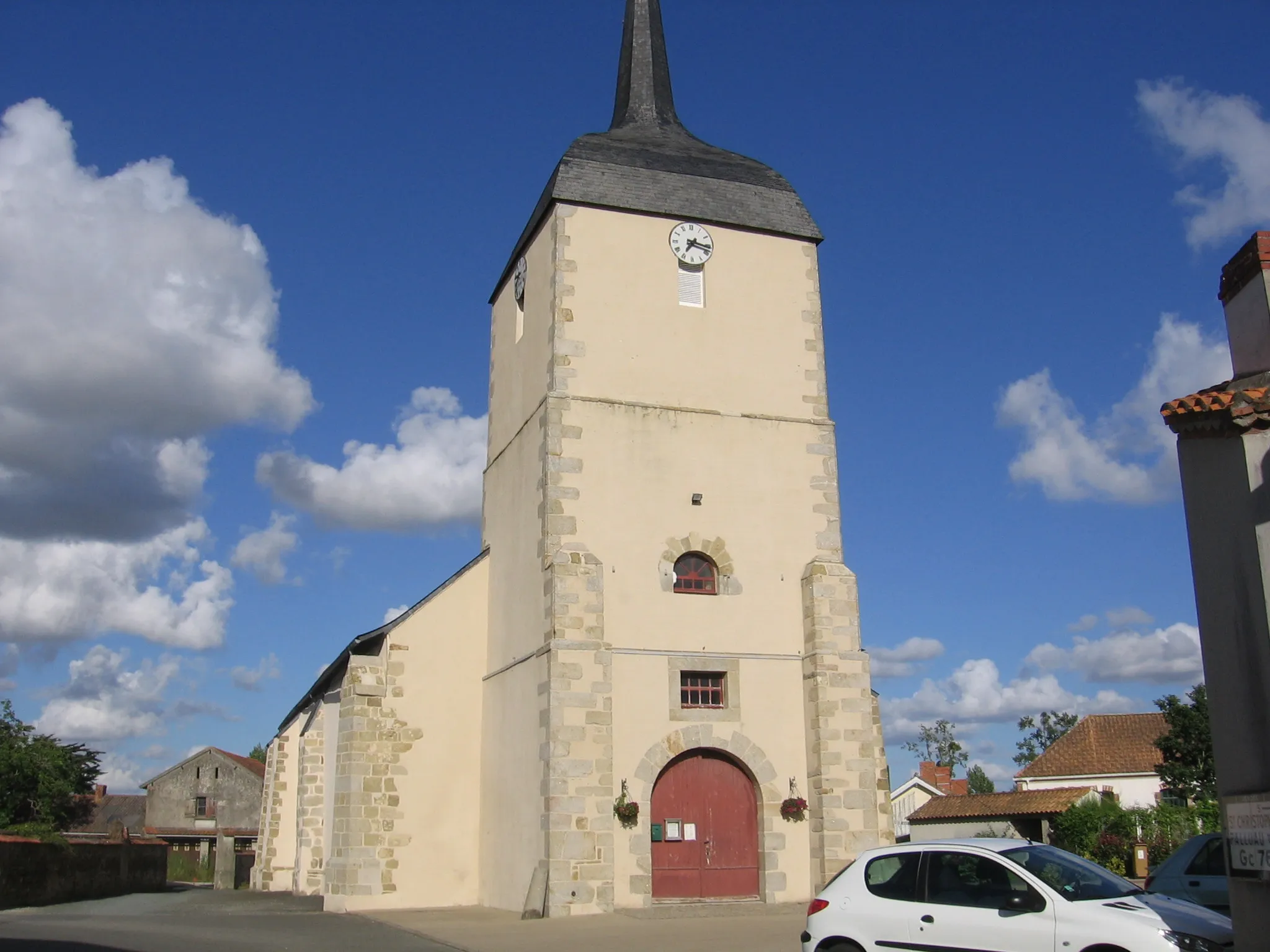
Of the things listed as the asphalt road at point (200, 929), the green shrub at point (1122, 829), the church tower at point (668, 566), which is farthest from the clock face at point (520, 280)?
the green shrub at point (1122, 829)

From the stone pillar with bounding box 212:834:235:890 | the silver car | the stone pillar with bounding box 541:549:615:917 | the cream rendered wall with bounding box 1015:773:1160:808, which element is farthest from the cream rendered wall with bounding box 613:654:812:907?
the cream rendered wall with bounding box 1015:773:1160:808

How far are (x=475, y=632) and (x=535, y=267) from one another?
6.21m

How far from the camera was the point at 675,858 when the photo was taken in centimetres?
1633

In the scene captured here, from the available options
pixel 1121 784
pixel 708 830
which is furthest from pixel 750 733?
pixel 1121 784

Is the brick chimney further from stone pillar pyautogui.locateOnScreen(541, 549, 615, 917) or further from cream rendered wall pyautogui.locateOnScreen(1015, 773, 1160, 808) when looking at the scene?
stone pillar pyautogui.locateOnScreen(541, 549, 615, 917)

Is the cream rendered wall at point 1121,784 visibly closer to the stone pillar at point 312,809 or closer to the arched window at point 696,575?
the stone pillar at point 312,809

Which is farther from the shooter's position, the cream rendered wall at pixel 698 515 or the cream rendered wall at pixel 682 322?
the cream rendered wall at pixel 682 322

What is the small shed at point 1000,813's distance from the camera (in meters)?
33.3

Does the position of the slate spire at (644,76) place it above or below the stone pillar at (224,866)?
above

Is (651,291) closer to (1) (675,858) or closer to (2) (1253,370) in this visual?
(1) (675,858)

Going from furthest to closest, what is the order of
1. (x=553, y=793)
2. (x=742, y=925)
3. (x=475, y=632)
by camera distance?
1. (x=475, y=632)
2. (x=553, y=793)
3. (x=742, y=925)

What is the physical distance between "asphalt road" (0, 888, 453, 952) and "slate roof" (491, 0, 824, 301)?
1120 centimetres

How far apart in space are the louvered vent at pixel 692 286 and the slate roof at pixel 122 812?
52.1 m

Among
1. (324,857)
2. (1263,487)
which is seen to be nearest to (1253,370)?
(1263,487)
